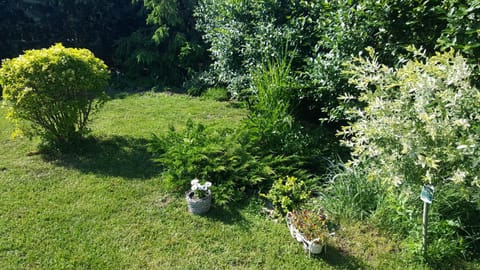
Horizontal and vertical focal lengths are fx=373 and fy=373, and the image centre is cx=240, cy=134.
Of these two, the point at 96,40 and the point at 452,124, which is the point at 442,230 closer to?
the point at 452,124

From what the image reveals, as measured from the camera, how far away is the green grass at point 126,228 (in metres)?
2.80

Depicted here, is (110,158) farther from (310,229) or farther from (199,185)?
(310,229)

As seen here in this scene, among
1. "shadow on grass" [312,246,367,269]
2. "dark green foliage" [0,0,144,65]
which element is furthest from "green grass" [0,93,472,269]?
"dark green foliage" [0,0,144,65]

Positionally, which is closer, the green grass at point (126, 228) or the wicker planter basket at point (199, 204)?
the green grass at point (126, 228)

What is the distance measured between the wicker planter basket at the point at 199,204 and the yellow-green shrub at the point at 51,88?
1.94m

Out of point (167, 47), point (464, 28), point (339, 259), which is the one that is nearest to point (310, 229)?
point (339, 259)

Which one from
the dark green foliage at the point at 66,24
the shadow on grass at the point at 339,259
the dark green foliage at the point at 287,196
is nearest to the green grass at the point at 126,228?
the shadow on grass at the point at 339,259

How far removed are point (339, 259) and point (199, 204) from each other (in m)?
1.26

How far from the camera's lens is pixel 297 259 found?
112 inches

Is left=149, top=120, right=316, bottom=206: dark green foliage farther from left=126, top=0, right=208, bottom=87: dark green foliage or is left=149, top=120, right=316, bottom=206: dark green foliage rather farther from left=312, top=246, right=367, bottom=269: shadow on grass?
left=126, top=0, right=208, bottom=87: dark green foliage

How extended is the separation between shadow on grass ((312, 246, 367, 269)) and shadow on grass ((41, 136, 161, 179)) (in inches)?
78.4

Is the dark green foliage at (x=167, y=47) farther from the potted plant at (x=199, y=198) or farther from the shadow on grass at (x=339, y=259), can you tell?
the shadow on grass at (x=339, y=259)

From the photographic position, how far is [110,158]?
4352 mm

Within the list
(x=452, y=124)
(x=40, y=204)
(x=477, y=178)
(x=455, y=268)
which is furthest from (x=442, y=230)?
(x=40, y=204)
